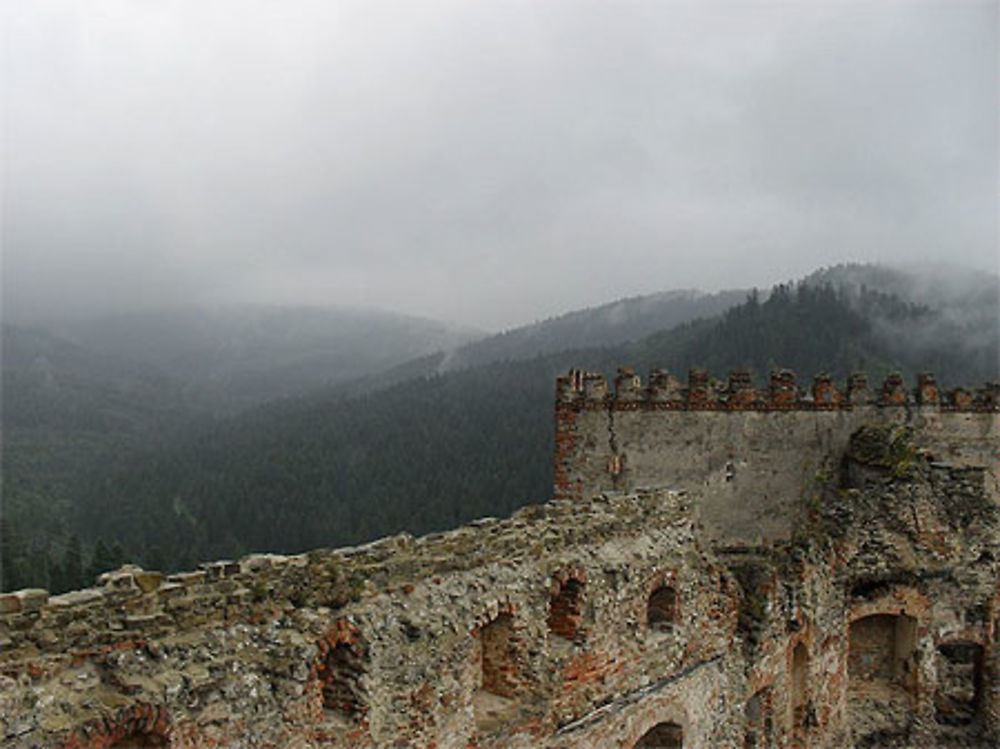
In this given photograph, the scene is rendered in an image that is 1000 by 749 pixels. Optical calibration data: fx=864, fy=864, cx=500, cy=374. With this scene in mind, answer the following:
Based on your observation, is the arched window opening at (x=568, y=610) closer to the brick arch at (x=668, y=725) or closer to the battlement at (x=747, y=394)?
the brick arch at (x=668, y=725)

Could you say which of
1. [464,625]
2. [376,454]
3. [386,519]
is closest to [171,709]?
A: [464,625]

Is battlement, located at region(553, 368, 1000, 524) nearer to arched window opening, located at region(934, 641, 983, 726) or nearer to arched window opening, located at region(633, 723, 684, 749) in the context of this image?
arched window opening, located at region(934, 641, 983, 726)

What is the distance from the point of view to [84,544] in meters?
116

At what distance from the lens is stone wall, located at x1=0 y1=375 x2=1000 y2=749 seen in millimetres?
8312

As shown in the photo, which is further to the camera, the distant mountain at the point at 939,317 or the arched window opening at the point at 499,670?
the distant mountain at the point at 939,317

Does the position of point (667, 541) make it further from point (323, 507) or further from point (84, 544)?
point (84, 544)

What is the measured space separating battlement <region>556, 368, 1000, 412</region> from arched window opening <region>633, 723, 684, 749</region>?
999cm

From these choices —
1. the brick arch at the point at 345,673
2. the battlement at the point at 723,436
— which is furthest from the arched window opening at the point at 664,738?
the battlement at the point at 723,436

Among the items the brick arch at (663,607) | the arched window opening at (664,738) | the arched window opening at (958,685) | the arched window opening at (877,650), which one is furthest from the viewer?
the arched window opening at (877,650)

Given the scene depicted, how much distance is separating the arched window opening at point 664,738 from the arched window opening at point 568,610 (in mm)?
3253

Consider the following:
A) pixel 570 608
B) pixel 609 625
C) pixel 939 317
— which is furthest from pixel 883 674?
pixel 939 317

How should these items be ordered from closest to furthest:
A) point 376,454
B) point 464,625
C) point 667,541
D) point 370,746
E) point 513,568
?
point 370,746 → point 464,625 → point 513,568 → point 667,541 → point 376,454

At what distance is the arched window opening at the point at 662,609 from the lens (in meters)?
15.5

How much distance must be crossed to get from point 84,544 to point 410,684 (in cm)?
12029
